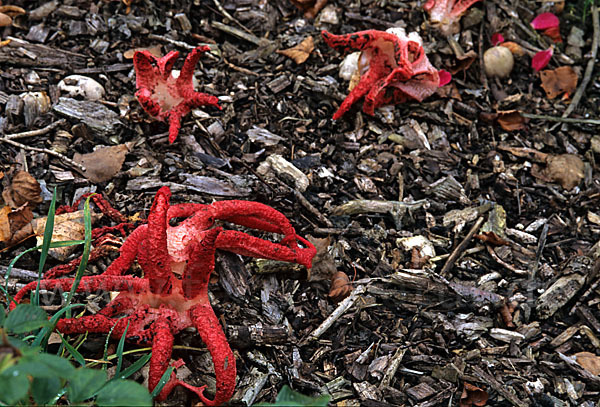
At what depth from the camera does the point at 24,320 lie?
155cm

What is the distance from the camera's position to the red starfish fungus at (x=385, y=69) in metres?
3.50

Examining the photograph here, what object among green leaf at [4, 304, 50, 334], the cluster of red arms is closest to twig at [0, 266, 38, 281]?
the cluster of red arms

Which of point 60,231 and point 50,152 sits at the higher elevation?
point 50,152

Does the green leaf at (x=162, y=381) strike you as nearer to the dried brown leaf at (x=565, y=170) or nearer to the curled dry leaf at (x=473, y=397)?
the curled dry leaf at (x=473, y=397)

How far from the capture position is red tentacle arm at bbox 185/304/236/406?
2.14 meters

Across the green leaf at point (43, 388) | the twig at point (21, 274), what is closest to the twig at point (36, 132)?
the twig at point (21, 274)

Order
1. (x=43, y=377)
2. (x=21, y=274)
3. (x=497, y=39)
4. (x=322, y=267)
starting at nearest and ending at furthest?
(x=43, y=377) → (x=21, y=274) → (x=322, y=267) → (x=497, y=39)

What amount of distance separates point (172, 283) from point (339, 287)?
898 mm

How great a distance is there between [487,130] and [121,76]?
2462mm

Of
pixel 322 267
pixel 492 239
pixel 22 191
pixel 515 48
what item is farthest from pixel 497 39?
pixel 22 191

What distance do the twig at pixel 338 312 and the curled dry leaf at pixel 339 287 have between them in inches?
1.2

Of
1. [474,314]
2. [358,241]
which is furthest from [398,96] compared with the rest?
[474,314]

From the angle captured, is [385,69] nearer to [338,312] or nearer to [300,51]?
[300,51]

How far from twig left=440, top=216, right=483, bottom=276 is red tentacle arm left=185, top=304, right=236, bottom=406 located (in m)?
1.36
